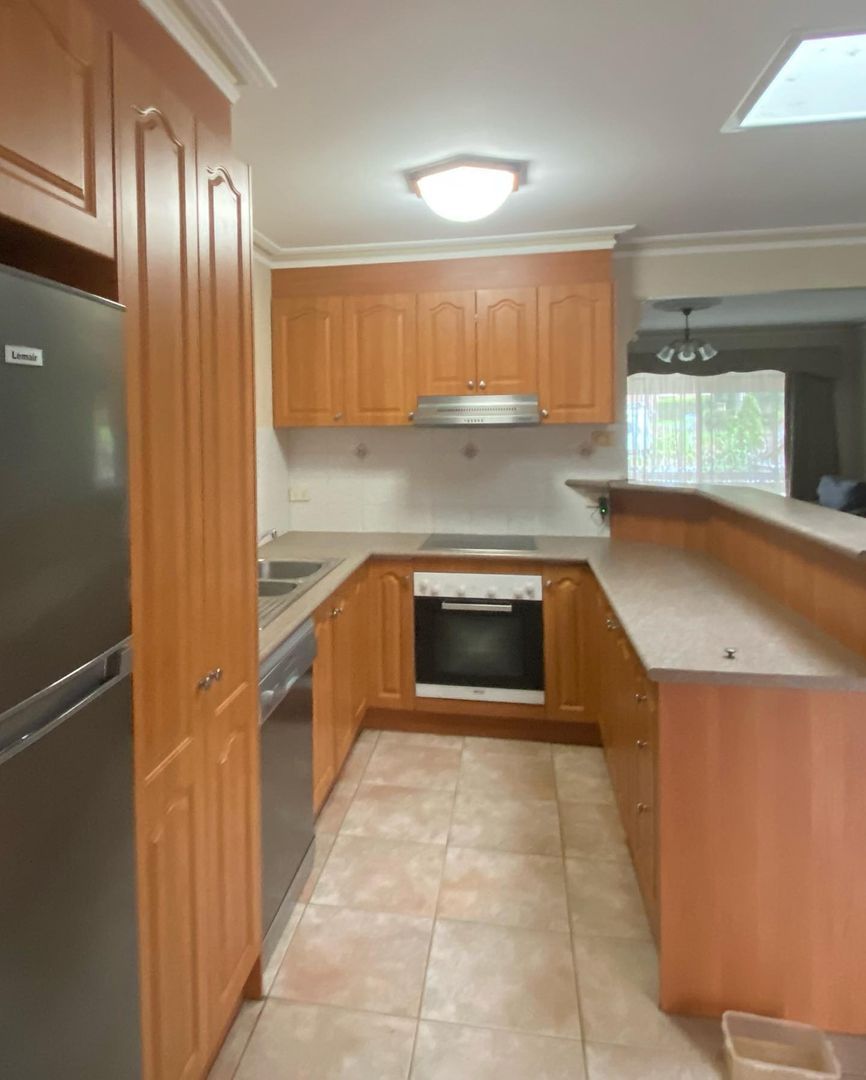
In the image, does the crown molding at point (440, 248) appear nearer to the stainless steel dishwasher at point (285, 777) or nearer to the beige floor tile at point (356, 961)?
the stainless steel dishwasher at point (285, 777)

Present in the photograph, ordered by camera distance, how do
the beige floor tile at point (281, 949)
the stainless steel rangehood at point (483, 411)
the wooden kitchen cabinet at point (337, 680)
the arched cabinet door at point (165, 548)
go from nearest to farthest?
the arched cabinet door at point (165, 548) → the beige floor tile at point (281, 949) → the wooden kitchen cabinet at point (337, 680) → the stainless steel rangehood at point (483, 411)

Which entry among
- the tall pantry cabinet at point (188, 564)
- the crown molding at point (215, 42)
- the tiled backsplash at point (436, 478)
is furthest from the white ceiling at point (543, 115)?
the tiled backsplash at point (436, 478)

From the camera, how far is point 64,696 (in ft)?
3.18

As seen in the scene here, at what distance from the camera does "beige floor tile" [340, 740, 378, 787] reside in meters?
3.00

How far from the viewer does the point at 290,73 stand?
186 cm

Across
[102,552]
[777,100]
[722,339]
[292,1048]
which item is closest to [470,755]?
[292,1048]

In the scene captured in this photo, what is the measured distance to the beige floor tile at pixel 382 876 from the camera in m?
2.20

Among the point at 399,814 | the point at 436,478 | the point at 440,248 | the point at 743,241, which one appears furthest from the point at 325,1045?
the point at 743,241

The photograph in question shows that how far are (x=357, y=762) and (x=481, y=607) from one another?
0.89 metres

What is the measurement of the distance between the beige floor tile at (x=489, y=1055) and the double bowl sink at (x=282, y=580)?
1123 millimetres

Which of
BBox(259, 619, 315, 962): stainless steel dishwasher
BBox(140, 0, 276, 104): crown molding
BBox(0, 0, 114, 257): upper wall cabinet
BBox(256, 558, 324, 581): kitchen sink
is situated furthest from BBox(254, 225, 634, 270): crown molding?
BBox(0, 0, 114, 257): upper wall cabinet

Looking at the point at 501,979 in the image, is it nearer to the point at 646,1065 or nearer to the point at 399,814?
the point at 646,1065

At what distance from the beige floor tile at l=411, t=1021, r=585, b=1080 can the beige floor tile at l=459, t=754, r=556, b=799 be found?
1169mm

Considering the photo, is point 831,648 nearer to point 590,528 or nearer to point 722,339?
point 590,528
